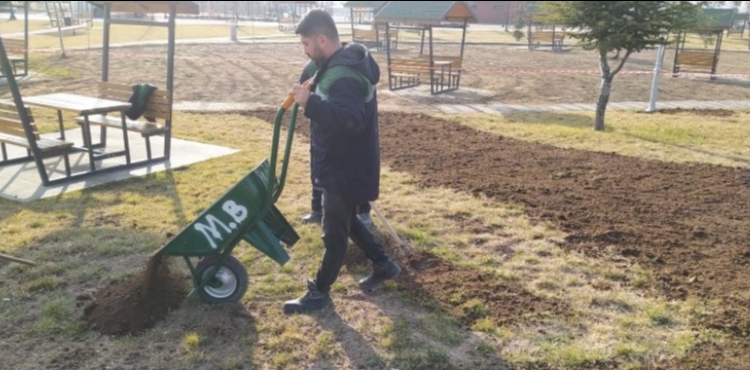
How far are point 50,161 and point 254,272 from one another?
4.24 metres

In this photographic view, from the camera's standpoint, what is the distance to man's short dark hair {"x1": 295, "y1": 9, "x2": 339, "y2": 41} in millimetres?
3230

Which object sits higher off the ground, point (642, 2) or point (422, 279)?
point (642, 2)

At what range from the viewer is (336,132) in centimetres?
323

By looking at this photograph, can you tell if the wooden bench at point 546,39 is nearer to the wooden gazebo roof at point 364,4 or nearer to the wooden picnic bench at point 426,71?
the wooden gazebo roof at point 364,4

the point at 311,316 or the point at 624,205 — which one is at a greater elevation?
the point at 624,205

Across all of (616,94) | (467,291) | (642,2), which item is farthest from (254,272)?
(616,94)

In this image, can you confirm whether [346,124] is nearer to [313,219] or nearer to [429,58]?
[313,219]

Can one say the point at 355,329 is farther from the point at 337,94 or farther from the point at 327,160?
the point at 337,94

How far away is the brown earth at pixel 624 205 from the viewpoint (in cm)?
406

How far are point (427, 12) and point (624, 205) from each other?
409 inches

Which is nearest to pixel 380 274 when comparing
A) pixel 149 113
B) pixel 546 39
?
pixel 149 113

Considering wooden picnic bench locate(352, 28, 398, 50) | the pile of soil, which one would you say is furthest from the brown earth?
wooden picnic bench locate(352, 28, 398, 50)

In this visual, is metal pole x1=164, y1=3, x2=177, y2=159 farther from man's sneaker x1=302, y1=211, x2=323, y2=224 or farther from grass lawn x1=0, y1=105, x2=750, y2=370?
man's sneaker x1=302, y1=211, x2=323, y2=224

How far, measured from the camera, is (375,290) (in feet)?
13.4
